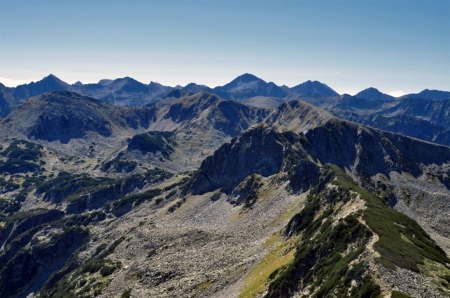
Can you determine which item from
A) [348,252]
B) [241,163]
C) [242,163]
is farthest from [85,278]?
[348,252]

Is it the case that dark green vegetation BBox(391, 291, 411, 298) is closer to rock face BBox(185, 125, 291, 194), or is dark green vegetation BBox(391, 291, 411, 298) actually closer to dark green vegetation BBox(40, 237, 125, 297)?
dark green vegetation BBox(40, 237, 125, 297)

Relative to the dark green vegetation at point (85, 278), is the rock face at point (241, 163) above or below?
above

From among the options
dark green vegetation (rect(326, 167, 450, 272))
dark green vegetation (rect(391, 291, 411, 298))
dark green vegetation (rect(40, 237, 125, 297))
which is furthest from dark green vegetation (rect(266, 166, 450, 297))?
dark green vegetation (rect(40, 237, 125, 297))

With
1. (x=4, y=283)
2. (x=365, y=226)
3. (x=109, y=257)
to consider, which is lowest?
(x=4, y=283)

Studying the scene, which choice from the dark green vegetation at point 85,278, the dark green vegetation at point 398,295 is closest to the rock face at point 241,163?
the dark green vegetation at point 85,278

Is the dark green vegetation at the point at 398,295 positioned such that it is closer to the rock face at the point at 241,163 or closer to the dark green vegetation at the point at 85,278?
the dark green vegetation at the point at 85,278

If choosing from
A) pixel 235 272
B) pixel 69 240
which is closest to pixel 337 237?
pixel 235 272

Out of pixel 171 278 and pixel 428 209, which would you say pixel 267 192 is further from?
pixel 428 209

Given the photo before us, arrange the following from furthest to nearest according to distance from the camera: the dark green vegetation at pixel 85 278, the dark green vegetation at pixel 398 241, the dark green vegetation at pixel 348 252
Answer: the dark green vegetation at pixel 85 278
the dark green vegetation at pixel 398 241
the dark green vegetation at pixel 348 252

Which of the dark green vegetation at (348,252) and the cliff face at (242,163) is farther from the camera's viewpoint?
the cliff face at (242,163)
